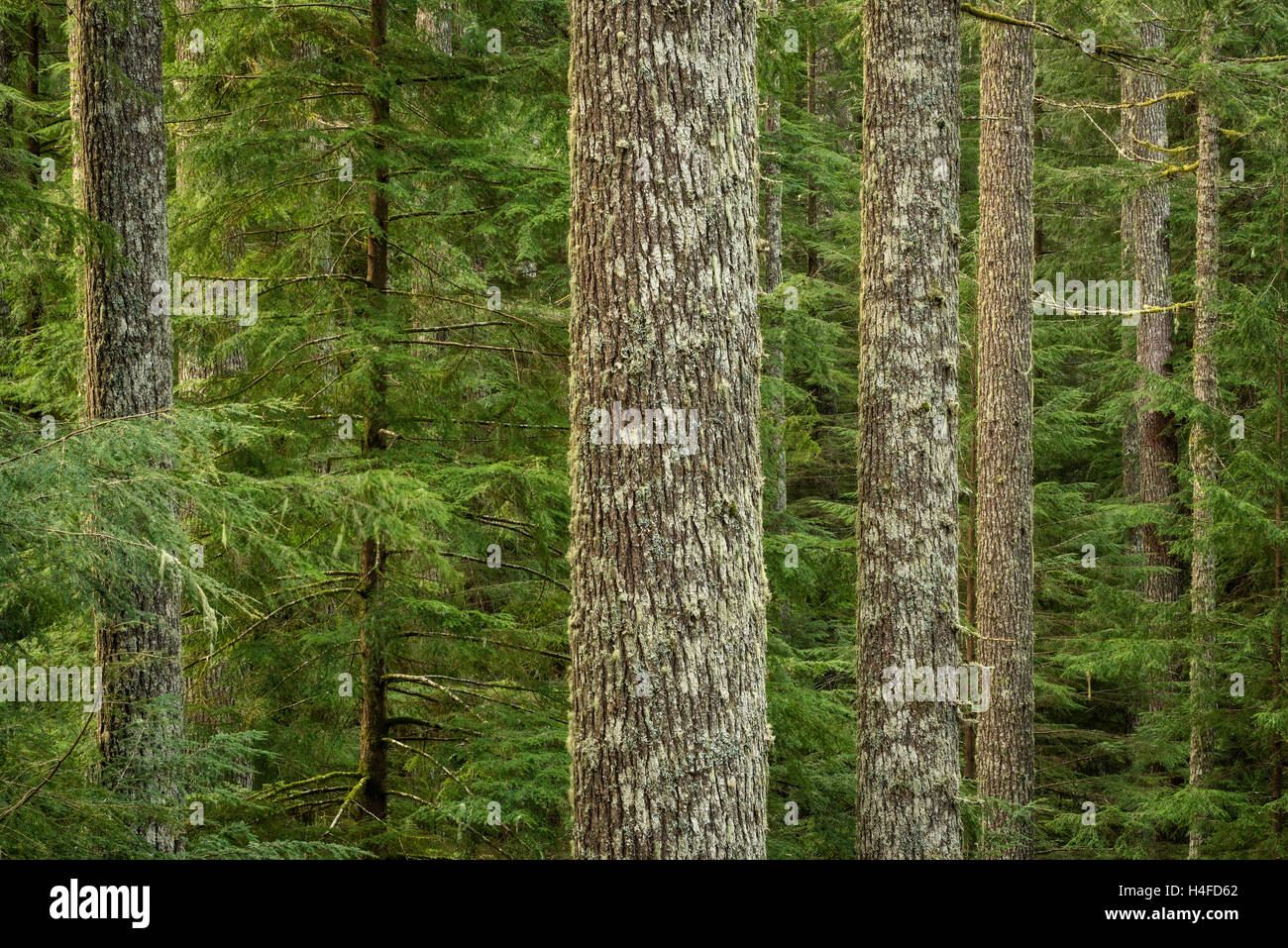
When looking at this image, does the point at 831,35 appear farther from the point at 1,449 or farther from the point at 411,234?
the point at 1,449

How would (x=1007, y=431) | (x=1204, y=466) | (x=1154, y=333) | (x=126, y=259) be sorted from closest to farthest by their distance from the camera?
(x=126, y=259) < (x=1007, y=431) < (x=1204, y=466) < (x=1154, y=333)

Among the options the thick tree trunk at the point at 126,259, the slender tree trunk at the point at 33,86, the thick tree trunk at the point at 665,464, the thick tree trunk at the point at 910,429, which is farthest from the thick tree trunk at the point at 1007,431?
the slender tree trunk at the point at 33,86

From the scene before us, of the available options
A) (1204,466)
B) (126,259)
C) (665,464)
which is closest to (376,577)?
(126,259)

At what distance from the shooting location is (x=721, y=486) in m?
3.40

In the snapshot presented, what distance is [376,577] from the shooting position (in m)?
6.48

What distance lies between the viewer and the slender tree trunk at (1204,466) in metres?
8.73

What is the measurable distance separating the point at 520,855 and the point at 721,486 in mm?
3780

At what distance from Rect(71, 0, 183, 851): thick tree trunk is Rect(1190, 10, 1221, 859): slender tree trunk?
803 centimetres

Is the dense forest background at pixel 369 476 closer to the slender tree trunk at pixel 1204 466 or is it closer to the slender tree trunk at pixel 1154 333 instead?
the slender tree trunk at pixel 1204 466

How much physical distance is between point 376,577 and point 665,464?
3.68 metres

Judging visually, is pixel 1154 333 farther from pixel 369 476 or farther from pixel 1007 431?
pixel 369 476

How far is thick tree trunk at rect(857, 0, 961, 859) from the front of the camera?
5.96 metres

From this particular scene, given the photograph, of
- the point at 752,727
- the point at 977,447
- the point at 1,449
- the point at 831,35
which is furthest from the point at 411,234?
the point at 831,35

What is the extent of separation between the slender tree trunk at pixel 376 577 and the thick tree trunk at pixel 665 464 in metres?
3.22
